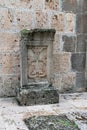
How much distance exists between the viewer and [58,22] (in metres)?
4.36

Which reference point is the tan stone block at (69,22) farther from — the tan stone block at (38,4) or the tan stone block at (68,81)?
the tan stone block at (68,81)

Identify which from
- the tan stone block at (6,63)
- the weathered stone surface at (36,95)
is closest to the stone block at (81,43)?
the weathered stone surface at (36,95)

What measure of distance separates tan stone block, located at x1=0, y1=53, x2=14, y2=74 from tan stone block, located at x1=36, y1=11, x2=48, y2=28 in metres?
0.76

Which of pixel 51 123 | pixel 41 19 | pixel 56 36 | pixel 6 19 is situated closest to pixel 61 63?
pixel 56 36

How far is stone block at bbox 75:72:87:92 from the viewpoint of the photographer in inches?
181

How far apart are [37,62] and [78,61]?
1069mm

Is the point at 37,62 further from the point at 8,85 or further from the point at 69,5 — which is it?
the point at 69,5

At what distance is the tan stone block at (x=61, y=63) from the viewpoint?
4.41 meters

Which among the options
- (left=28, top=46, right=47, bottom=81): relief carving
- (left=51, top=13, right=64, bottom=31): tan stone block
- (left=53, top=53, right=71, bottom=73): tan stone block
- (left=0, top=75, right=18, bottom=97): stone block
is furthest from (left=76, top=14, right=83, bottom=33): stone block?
(left=0, top=75, right=18, bottom=97): stone block

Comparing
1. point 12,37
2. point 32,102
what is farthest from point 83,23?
point 32,102

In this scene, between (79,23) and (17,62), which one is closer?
(17,62)

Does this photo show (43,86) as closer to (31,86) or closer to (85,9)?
(31,86)

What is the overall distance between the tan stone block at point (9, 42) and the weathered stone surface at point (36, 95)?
0.73m

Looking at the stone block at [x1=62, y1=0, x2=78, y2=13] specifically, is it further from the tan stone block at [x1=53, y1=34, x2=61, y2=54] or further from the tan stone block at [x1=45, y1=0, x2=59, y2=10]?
the tan stone block at [x1=53, y1=34, x2=61, y2=54]
